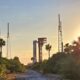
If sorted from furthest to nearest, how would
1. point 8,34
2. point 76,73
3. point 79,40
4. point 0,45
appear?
point 0,45 → point 79,40 → point 8,34 → point 76,73

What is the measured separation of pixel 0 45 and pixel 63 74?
50821 millimetres

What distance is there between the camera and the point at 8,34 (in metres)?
78.5

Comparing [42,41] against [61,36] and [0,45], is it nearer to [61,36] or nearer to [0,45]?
[0,45]

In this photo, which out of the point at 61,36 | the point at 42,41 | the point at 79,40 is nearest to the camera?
the point at 61,36

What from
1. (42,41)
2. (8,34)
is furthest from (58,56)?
(42,41)

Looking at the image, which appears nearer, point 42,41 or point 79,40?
point 79,40

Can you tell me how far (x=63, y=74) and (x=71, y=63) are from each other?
1.92m

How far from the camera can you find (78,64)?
4650 cm

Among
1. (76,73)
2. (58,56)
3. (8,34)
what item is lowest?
(76,73)

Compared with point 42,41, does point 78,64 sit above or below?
below

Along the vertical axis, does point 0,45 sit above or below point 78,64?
above

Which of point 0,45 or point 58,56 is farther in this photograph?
point 0,45

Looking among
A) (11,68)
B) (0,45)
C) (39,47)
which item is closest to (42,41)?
(39,47)

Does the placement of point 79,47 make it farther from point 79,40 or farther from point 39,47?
point 39,47
